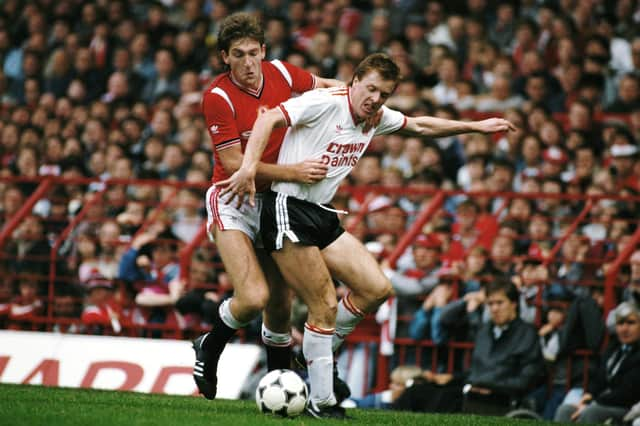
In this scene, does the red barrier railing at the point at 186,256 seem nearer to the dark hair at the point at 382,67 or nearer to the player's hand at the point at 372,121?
the player's hand at the point at 372,121

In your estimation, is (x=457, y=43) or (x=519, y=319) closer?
(x=519, y=319)

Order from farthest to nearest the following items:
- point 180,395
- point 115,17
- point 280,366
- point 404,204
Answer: point 115,17 → point 404,204 → point 180,395 → point 280,366

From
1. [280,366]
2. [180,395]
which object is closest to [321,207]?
[280,366]

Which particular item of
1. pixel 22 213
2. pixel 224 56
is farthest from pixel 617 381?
pixel 22 213

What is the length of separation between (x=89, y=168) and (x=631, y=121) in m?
6.74

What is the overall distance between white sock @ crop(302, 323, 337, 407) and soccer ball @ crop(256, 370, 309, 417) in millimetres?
102

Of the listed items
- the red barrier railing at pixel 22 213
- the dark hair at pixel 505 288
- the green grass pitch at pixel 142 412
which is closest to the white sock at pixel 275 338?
the green grass pitch at pixel 142 412

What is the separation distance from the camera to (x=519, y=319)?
32.5 feet

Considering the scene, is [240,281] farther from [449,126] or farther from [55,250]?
[55,250]

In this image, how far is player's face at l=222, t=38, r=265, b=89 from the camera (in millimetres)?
7758

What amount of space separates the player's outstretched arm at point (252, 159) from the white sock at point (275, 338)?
134 centimetres

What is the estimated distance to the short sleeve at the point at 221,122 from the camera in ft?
25.2

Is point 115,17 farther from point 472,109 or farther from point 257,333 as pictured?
point 257,333

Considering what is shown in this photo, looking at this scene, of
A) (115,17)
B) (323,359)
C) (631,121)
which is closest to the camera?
(323,359)
